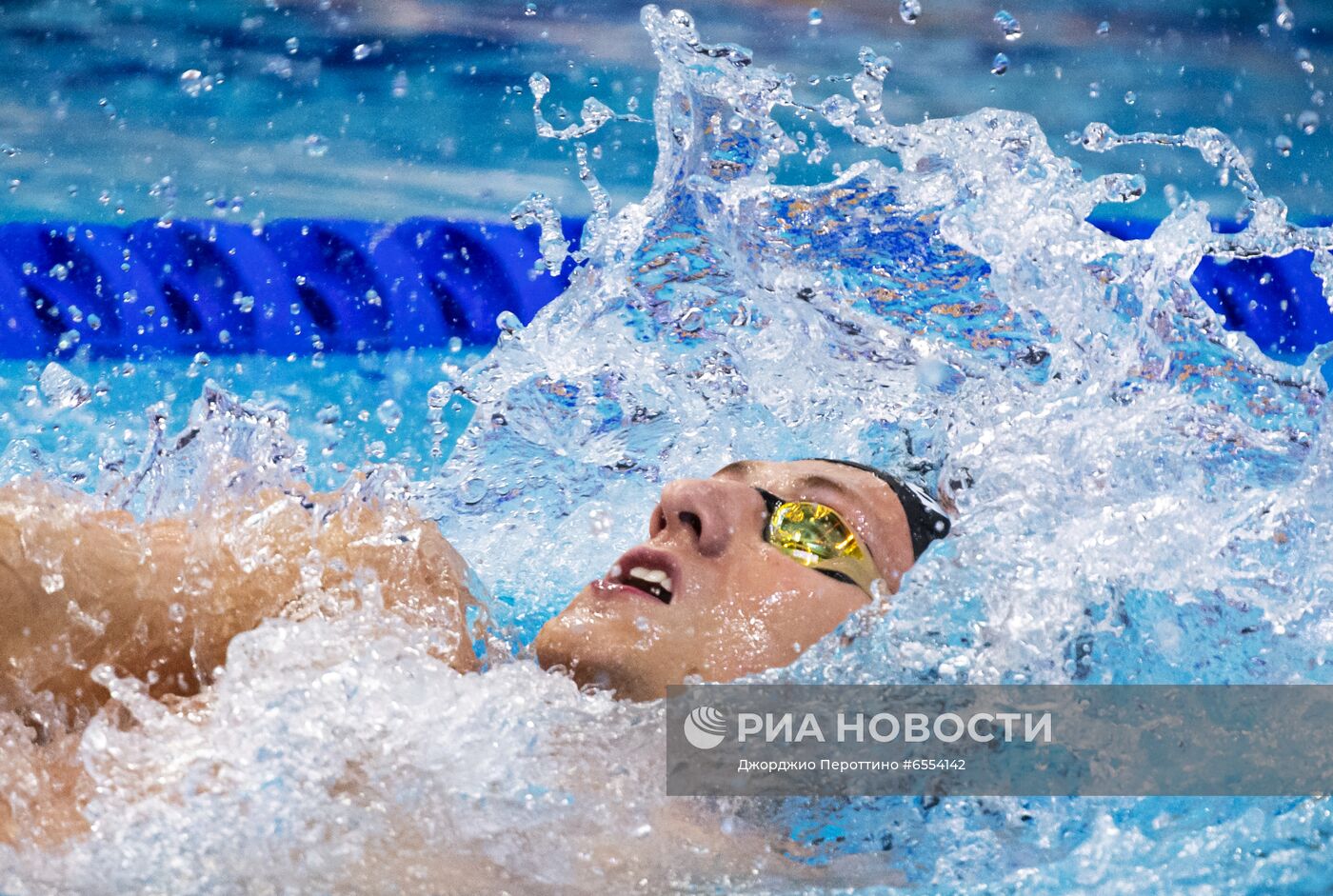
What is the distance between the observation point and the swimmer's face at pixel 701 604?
133cm

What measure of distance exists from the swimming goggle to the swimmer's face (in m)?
0.01

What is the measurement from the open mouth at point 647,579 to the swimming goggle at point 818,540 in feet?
0.44

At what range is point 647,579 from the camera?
4.54 ft

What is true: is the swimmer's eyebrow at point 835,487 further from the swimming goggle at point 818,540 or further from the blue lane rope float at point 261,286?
the blue lane rope float at point 261,286

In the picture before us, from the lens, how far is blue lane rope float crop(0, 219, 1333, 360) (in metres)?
4.31

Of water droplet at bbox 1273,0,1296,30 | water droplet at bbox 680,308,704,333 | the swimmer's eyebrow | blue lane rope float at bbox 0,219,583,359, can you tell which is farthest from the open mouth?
water droplet at bbox 1273,0,1296,30

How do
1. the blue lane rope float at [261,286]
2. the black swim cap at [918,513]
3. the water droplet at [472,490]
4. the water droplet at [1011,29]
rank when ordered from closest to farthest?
the black swim cap at [918,513] < the water droplet at [472,490] < the blue lane rope float at [261,286] < the water droplet at [1011,29]

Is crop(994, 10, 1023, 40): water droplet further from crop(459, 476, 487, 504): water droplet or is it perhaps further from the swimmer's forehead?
the swimmer's forehead

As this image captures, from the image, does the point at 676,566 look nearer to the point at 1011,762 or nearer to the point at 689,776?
the point at 689,776

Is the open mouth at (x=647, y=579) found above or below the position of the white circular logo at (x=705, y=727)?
above

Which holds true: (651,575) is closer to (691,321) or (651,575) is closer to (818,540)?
(818,540)

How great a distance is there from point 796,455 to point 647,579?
92cm

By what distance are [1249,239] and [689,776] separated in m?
1.19

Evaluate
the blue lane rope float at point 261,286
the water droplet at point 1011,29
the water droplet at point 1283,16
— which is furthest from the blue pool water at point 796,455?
the water droplet at point 1283,16
